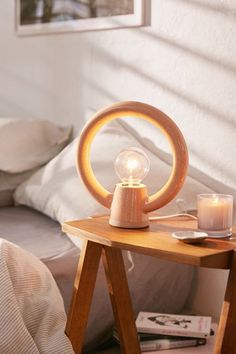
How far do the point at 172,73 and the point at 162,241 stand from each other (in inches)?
31.7

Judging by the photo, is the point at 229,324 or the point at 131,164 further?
the point at 131,164

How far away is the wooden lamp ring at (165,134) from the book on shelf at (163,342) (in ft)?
1.33

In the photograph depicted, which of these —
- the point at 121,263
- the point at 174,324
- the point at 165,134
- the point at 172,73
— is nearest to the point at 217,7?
the point at 172,73

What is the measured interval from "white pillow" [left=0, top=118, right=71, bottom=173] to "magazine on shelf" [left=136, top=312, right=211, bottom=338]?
0.88 meters

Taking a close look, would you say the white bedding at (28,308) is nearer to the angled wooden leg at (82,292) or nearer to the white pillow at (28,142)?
the angled wooden leg at (82,292)

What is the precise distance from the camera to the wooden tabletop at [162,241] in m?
1.24

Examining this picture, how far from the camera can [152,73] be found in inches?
82.0

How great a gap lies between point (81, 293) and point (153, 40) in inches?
37.0

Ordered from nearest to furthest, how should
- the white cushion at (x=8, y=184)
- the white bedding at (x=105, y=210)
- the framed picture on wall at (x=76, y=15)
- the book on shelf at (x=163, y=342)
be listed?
the book on shelf at (x=163, y=342)
the white bedding at (x=105, y=210)
the framed picture on wall at (x=76, y=15)
the white cushion at (x=8, y=184)

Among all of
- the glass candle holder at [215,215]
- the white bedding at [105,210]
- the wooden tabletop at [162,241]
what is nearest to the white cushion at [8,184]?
the white bedding at [105,210]

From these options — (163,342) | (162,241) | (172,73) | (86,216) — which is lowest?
(163,342)

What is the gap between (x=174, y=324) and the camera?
5.71 feet

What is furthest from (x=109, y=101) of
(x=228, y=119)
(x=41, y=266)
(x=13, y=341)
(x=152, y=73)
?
(x=13, y=341)

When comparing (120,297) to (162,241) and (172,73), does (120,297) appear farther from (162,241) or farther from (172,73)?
(172,73)
